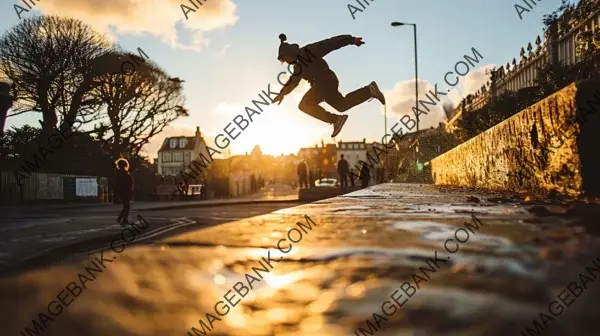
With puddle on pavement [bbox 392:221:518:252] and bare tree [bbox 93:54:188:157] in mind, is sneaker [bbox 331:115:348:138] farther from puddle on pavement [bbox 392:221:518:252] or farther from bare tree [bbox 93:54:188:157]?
bare tree [bbox 93:54:188:157]

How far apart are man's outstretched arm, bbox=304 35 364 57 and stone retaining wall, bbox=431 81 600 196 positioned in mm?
2062

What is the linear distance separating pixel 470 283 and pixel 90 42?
35504mm

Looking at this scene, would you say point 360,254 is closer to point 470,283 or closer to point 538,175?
point 470,283

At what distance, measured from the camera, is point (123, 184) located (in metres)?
11.7

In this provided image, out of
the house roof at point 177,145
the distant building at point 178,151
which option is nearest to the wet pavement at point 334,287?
the distant building at point 178,151

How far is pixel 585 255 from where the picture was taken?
1078mm

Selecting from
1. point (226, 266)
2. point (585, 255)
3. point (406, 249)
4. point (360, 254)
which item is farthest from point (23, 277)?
point (585, 255)

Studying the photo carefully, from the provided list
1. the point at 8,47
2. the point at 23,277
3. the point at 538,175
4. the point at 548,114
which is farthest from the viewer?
→ the point at 8,47

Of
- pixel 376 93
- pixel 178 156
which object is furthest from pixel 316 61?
pixel 178 156

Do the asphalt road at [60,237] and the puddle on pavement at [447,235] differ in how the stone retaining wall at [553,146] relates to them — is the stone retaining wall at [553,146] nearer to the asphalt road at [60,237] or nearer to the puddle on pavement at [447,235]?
the puddle on pavement at [447,235]

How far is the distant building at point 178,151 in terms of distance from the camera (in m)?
91.8

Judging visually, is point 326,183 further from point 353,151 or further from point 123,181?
point 353,151

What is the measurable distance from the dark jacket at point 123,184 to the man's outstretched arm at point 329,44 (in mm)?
6961

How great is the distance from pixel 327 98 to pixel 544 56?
53.0ft
